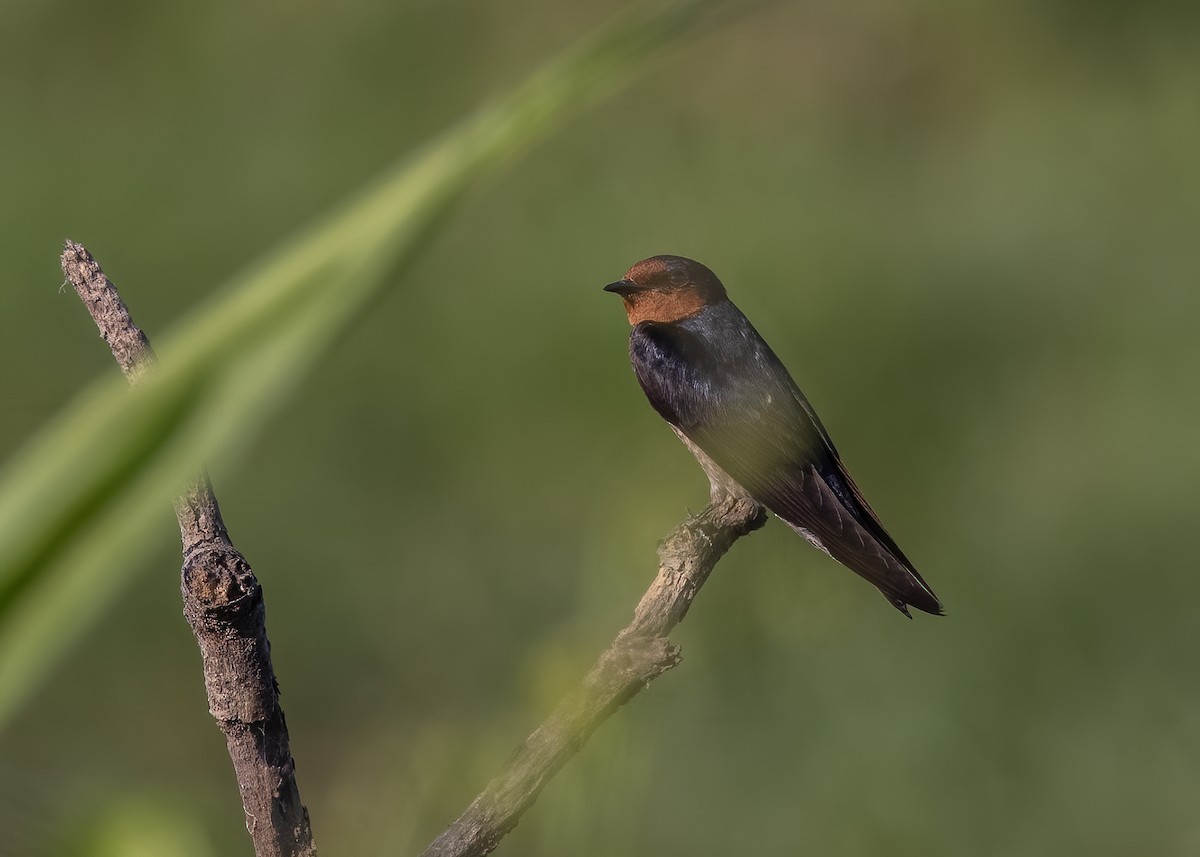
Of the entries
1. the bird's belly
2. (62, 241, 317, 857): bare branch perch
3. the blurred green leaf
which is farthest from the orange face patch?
the blurred green leaf

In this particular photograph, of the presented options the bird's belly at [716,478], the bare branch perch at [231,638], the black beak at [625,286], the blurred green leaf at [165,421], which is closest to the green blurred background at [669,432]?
the bird's belly at [716,478]

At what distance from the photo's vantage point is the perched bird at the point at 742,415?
9.00 ft

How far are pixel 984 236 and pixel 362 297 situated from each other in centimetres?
756

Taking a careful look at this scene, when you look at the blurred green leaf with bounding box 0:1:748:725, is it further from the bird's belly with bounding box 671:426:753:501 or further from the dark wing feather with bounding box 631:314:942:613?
the bird's belly with bounding box 671:426:753:501

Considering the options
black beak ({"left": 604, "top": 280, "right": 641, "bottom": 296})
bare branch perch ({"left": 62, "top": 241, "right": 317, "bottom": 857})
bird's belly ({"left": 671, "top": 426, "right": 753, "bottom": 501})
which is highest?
black beak ({"left": 604, "top": 280, "right": 641, "bottom": 296})

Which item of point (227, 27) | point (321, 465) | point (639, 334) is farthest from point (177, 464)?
point (227, 27)

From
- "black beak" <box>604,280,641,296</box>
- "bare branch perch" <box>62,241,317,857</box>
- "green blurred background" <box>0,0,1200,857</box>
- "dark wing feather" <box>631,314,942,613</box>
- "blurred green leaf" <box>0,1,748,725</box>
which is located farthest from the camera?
"green blurred background" <box>0,0,1200,857</box>

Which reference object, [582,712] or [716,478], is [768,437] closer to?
[716,478]

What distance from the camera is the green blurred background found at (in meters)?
4.87

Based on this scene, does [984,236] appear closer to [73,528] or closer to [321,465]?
[321,465]

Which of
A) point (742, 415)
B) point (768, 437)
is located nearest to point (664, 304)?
point (742, 415)

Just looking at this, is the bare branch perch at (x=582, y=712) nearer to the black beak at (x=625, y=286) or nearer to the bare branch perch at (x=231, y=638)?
the bare branch perch at (x=231, y=638)

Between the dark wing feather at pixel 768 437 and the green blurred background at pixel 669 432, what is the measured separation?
0.39 ft

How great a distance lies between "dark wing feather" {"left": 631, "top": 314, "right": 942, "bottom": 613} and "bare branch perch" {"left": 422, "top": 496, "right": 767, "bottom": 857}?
594mm
